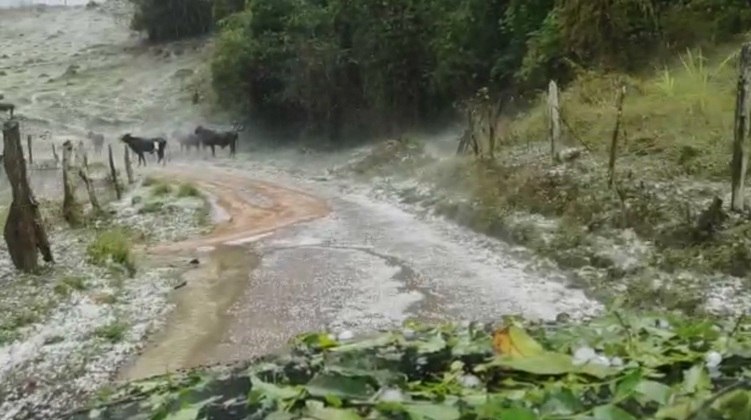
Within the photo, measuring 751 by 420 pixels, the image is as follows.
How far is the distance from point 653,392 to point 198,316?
345 inches

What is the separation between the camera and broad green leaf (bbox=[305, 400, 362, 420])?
8.55 feet

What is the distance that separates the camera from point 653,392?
266 centimetres

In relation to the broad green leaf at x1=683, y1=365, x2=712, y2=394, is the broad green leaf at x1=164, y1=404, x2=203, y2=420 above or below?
below

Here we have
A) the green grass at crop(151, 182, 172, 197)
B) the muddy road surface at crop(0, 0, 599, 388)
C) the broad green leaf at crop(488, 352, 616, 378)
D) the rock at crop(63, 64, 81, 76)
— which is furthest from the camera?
the rock at crop(63, 64, 81, 76)

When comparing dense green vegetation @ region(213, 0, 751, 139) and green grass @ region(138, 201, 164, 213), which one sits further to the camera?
green grass @ region(138, 201, 164, 213)

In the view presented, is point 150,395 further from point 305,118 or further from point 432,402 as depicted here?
point 305,118

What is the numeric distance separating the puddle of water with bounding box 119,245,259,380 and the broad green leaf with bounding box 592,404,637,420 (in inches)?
218

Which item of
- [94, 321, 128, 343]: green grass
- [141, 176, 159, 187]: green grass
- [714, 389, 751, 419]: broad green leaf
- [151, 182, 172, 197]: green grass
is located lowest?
[141, 176, 159, 187]: green grass

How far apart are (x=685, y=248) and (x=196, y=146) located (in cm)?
2862

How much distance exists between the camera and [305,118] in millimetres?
35688

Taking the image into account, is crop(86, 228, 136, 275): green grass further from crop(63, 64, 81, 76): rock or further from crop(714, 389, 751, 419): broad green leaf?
crop(63, 64, 81, 76): rock

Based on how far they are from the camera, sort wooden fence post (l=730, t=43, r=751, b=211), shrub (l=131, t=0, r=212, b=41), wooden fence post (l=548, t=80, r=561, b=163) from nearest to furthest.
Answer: wooden fence post (l=730, t=43, r=751, b=211) → wooden fence post (l=548, t=80, r=561, b=163) → shrub (l=131, t=0, r=212, b=41)

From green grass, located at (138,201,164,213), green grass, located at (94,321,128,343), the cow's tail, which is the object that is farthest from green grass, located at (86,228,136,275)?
the cow's tail

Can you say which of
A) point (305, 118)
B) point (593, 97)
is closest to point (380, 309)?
point (593, 97)
